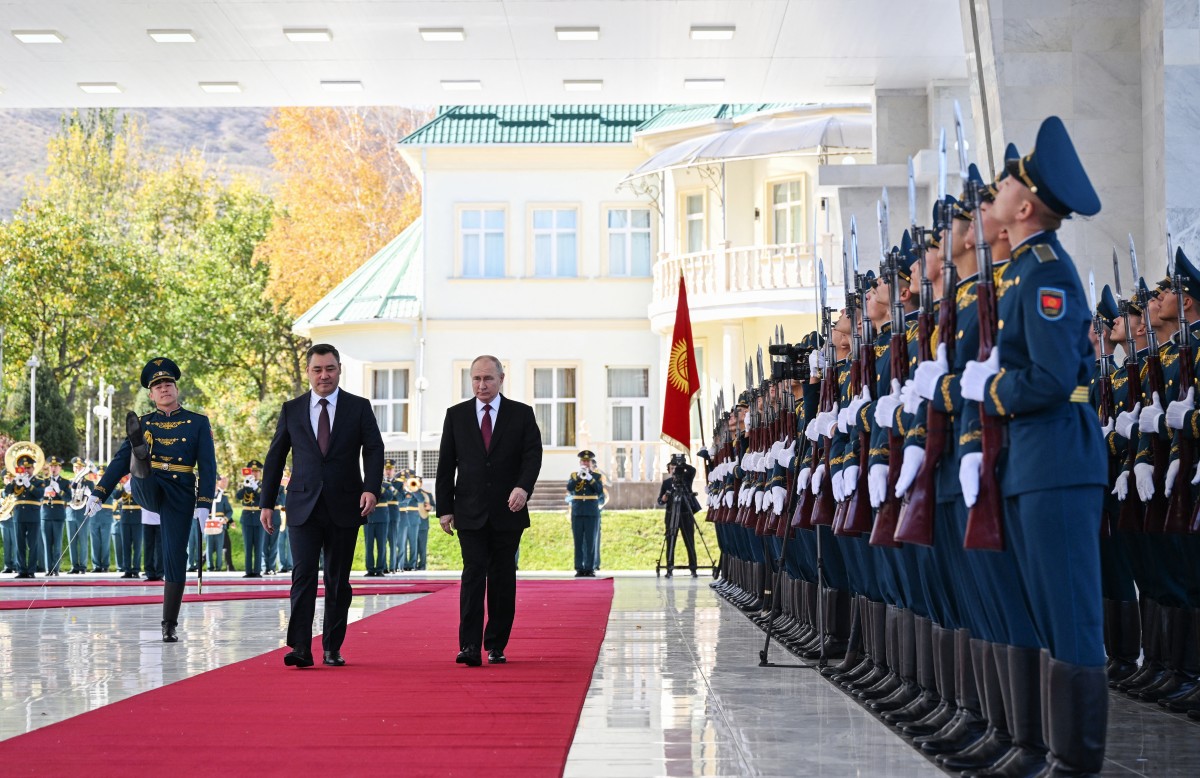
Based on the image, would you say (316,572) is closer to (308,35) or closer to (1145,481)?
(1145,481)

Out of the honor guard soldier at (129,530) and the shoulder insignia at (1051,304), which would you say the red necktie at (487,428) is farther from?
the honor guard soldier at (129,530)

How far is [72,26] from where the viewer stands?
17266 millimetres

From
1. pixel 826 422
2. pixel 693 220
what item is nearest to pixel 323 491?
pixel 826 422

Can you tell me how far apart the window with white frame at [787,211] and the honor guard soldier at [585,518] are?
12.0m

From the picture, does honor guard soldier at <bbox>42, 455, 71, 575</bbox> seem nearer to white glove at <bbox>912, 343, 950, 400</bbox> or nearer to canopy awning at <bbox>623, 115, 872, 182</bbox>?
canopy awning at <bbox>623, 115, 872, 182</bbox>

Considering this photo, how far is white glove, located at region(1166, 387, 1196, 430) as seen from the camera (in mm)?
7539

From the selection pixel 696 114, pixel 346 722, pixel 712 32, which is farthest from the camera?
pixel 696 114

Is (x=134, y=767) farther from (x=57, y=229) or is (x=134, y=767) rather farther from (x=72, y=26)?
(x=57, y=229)

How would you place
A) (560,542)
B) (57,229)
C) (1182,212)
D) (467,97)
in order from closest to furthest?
(1182,212), (467,97), (560,542), (57,229)

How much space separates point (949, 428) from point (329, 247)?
44.9 meters

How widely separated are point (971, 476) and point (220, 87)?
648 inches

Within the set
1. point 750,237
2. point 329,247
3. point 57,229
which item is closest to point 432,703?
point 750,237

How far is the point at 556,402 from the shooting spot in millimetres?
38375

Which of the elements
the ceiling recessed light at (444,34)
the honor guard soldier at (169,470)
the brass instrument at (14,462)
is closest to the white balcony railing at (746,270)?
the brass instrument at (14,462)
